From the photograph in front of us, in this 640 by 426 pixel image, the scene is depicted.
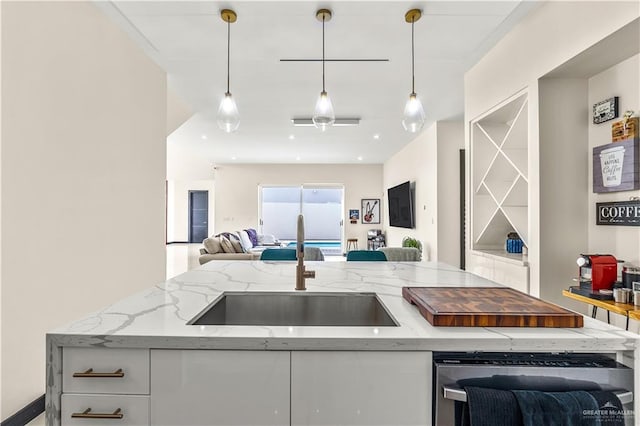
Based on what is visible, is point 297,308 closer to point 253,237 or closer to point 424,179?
point 424,179

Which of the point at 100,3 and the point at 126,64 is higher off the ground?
the point at 100,3

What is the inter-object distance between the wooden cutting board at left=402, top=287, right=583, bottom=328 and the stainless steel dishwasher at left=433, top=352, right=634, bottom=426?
0.12 metres

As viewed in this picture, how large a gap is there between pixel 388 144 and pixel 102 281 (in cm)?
567

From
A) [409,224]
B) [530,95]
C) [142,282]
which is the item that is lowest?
[142,282]

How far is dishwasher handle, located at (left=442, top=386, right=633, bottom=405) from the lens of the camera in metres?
0.86

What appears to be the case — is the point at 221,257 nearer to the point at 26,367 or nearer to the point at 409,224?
the point at 409,224

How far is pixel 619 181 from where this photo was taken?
1904 mm

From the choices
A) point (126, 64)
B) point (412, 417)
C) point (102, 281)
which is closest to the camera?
point (412, 417)

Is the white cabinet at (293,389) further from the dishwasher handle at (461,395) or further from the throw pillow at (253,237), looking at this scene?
the throw pillow at (253,237)

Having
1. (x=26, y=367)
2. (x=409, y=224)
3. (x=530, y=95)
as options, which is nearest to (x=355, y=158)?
(x=409, y=224)

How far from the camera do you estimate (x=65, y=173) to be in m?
2.22

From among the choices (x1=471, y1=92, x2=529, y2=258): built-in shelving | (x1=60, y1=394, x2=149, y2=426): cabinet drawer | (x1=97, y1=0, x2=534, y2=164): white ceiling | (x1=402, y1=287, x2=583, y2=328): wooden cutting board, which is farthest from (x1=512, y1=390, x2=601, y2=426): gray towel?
(x1=97, y1=0, x2=534, y2=164): white ceiling

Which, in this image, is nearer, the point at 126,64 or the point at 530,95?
the point at 530,95

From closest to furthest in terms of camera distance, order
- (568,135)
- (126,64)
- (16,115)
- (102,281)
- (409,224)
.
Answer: (16,115) < (568,135) < (102,281) < (126,64) < (409,224)
